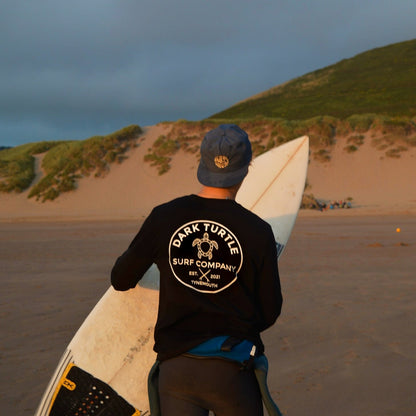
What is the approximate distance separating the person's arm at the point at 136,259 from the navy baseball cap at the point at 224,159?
0.25 meters

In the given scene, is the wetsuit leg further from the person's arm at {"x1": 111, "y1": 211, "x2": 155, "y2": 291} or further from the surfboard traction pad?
the surfboard traction pad

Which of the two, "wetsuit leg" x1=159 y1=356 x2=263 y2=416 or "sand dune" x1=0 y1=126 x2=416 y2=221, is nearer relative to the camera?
"wetsuit leg" x1=159 y1=356 x2=263 y2=416

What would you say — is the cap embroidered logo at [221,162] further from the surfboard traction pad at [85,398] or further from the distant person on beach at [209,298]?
the surfboard traction pad at [85,398]

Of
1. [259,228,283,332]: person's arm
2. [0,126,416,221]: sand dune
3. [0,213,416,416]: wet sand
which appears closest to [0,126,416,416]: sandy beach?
[0,213,416,416]: wet sand

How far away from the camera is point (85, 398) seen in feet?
7.65

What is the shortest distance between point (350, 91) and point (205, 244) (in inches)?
1953

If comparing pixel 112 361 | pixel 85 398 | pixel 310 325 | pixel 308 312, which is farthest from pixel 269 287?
pixel 308 312

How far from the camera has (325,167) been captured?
27547mm

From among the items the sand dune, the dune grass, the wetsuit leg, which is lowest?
the sand dune

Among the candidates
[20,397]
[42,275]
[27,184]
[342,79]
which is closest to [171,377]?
[20,397]

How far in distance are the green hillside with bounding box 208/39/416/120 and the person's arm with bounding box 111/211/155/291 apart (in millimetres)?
34216

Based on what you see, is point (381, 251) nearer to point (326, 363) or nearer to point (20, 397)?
point (326, 363)

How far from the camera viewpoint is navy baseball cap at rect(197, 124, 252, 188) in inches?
62.9

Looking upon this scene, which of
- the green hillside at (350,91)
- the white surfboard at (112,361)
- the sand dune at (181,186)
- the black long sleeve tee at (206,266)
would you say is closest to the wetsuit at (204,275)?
the black long sleeve tee at (206,266)
